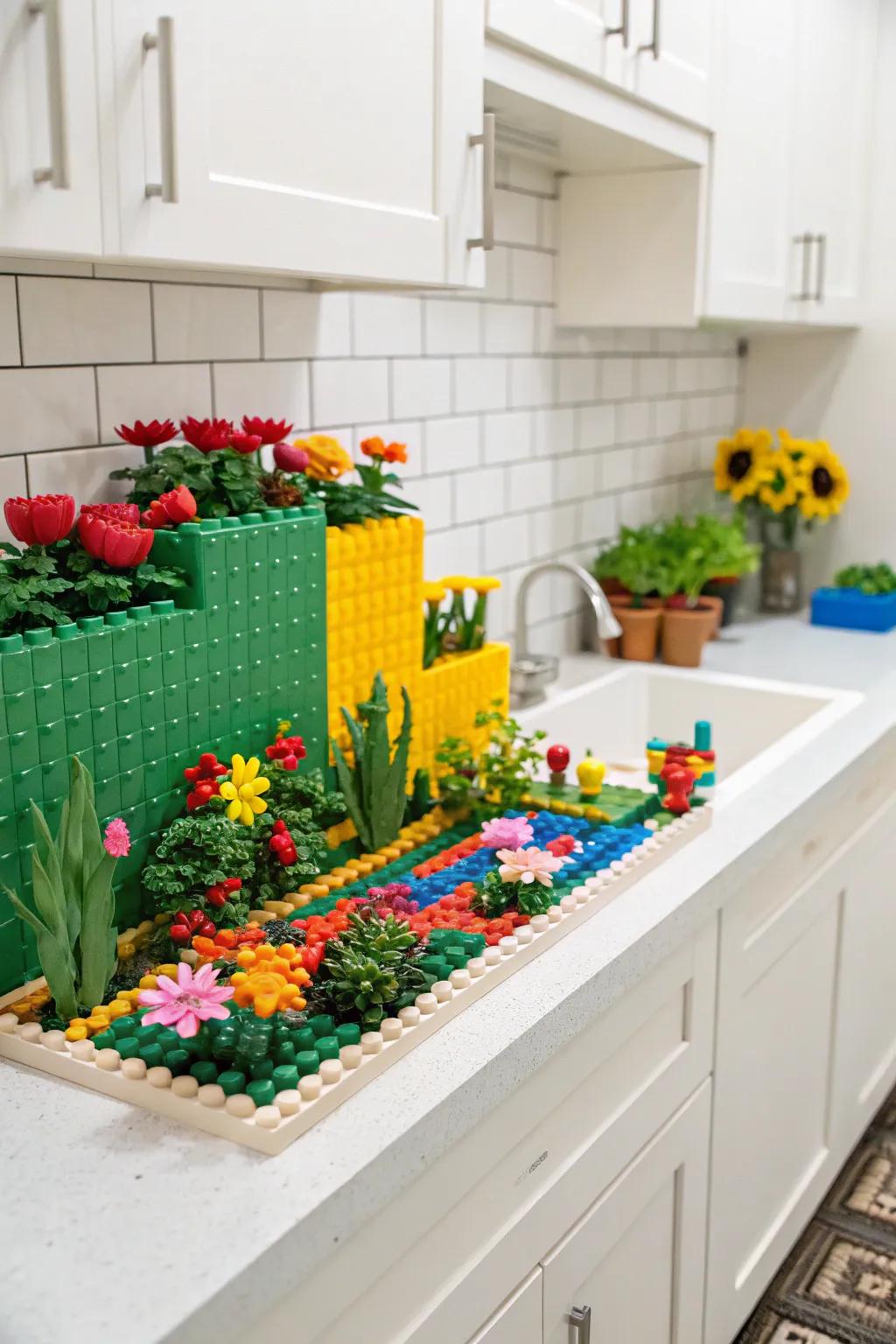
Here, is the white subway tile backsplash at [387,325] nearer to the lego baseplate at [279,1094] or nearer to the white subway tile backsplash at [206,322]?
the white subway tile backsplash at [206,322]

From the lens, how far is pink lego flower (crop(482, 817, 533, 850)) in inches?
51.4

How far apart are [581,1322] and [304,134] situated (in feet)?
3.84

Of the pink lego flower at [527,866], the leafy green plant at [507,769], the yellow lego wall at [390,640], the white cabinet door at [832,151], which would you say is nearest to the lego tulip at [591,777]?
the leafy green plant at [507,769]

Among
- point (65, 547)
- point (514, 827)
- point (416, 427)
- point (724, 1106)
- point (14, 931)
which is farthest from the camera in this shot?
point (416, 427)

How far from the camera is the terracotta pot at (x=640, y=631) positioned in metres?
2.43

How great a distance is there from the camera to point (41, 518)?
1112 mm

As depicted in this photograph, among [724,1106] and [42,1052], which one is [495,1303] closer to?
[42,1052]

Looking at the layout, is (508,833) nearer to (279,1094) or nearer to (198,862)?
(198,862)

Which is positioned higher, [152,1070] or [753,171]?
[753,171]

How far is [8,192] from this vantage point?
906 millimetres

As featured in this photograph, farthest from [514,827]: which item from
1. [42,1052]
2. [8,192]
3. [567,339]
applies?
[567,339]

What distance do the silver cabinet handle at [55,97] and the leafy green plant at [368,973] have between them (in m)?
0.63

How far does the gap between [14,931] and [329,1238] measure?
0.40m

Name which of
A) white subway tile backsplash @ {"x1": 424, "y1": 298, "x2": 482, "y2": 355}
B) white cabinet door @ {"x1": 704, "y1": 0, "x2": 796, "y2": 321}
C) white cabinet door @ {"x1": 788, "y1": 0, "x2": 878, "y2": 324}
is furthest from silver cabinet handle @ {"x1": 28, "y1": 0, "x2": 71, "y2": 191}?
white cabinet door @ {"x1": 788, "y1": 0, "x2": 878, "y2": 324}
